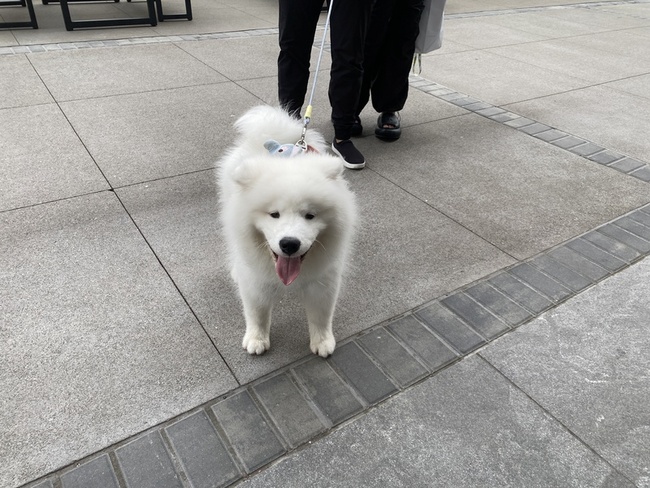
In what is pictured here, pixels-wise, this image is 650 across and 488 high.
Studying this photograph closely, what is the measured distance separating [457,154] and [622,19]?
8804 mm

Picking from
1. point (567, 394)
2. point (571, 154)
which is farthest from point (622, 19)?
point (567, 394)

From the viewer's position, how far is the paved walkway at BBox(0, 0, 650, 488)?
1896mm

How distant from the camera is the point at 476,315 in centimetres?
263

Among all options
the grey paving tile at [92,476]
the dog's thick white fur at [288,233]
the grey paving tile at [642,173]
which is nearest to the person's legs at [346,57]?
the dog's thick white fur at [288,233]

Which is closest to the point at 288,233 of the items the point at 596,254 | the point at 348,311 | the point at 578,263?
the point at 348,311

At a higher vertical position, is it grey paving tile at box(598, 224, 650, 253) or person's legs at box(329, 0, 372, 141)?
person's legs at box(329, 0, 372, 141)

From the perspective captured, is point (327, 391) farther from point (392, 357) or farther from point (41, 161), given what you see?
point (41, 161)

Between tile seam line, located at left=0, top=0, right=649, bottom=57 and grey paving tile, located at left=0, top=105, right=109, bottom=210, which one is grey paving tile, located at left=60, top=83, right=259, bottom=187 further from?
tile seam line, located at left=0, top=0, right=649, bottom=57

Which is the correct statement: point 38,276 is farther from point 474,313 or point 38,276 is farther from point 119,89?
point 119,89

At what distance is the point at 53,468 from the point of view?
178 centimetres

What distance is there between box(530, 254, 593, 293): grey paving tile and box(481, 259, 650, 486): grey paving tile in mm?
64

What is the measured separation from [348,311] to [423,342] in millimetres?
444

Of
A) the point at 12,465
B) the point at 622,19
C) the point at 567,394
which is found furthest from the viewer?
the point at 622,19

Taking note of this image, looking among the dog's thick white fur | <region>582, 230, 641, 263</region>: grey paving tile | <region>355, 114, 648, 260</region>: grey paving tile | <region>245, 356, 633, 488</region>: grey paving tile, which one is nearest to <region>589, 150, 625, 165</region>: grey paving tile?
<region>355, 114, 648, 260</region>: grey paving tile
